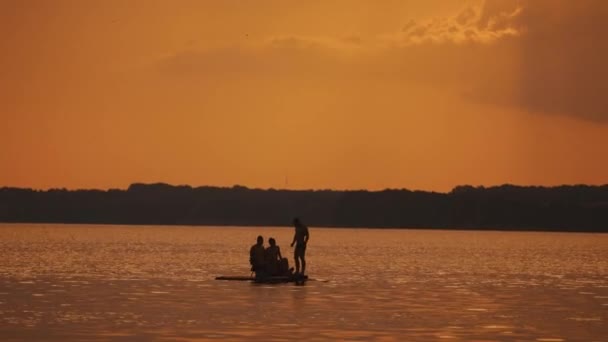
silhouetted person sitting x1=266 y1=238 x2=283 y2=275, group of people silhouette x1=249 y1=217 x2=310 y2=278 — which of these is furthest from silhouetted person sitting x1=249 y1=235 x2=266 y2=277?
silhouetted person sitting x1=266 y1=238 x2=283 y2=275

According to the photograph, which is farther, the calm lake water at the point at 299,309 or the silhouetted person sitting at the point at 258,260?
the silhouetted person sitting at the point at 258,260

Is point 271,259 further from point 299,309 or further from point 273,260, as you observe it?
point 299,309

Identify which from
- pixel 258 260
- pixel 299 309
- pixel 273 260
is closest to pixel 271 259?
pixel 273 260

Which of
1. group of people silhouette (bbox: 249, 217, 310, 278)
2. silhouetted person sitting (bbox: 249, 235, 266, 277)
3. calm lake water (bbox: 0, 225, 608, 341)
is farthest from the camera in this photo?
group of people silhouette (bbox: 249, 217, 310, 278)

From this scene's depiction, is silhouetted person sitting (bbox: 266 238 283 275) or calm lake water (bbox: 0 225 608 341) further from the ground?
silhouetted person sitting (bbox: 266 238 283 275)

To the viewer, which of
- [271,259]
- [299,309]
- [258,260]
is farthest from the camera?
[271,259]

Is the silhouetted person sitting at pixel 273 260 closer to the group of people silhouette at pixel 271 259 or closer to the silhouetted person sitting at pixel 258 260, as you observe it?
the group of people silhouette at pixel 271 259

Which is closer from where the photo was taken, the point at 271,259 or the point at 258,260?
the point at 258,260

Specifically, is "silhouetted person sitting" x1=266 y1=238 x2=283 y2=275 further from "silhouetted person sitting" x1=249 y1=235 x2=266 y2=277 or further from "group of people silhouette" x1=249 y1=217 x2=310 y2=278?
"silhouetted person sitting" x1=249 y1=235 x2=266 y2=277

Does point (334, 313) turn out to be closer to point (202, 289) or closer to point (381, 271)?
point (202, 289)

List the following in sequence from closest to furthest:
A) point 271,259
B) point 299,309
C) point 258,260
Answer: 1. point 299,309
2. point 258,260
3. point 271,259

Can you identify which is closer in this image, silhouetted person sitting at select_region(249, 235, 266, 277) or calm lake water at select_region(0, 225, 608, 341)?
calm lake water at select_region(0, 225, 608, 341)

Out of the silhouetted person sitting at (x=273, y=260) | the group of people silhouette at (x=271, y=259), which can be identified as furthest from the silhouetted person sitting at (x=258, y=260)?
the silhouetted person sitting at (x=273, y=260)

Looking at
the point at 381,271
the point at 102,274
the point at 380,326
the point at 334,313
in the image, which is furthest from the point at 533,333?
the point at 381,271
